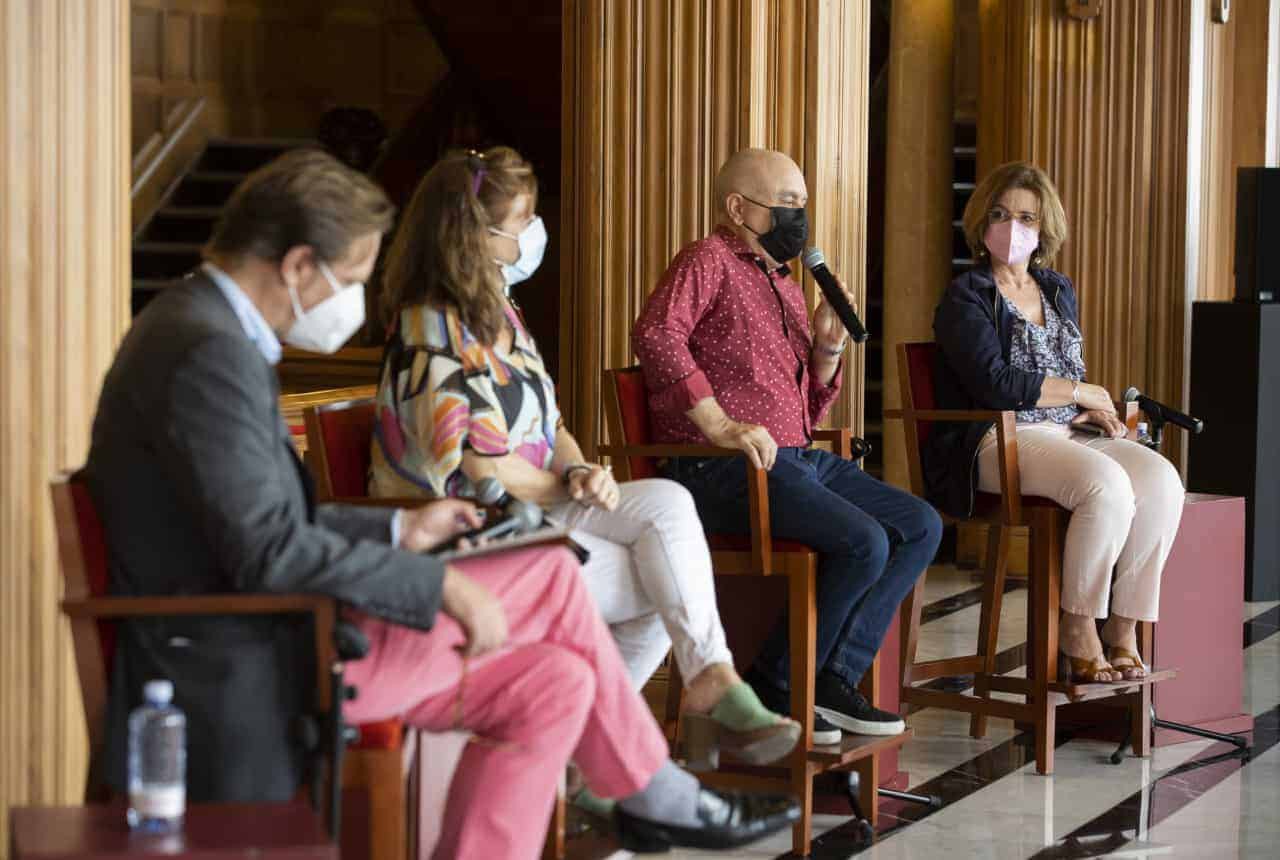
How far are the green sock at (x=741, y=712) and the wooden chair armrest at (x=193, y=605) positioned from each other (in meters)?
1.05

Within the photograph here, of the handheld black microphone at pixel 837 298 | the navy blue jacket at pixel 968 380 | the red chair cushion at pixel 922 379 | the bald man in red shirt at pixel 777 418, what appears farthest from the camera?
the red chair cushion at pixel 922 379

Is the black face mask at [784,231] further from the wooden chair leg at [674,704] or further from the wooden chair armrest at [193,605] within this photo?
the wooden chair armrest at [193,605]

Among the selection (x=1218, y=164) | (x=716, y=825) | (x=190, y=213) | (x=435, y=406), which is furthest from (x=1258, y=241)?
(x=190, y=213)

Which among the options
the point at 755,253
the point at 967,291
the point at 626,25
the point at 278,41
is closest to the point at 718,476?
the point at 755,253

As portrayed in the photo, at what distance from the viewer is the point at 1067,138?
6816 mm

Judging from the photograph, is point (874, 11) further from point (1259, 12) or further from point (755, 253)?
point (755, 253)

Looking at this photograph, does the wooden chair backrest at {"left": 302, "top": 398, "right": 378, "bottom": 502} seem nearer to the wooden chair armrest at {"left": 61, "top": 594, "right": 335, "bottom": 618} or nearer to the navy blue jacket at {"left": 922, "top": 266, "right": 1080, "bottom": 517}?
the wooden chair armrest at {"left": 61, "top": 594, "right": 335, "bottom": 618}

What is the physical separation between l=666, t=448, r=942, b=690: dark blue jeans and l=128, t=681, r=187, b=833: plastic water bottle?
1.72 meters

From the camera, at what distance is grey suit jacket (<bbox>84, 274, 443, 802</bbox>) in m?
2.21

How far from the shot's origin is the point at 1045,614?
169 inches

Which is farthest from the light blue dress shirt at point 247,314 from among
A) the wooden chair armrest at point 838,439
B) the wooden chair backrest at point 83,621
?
the wooden chair armrest at point 838,439

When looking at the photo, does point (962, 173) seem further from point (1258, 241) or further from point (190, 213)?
point (190, 213)

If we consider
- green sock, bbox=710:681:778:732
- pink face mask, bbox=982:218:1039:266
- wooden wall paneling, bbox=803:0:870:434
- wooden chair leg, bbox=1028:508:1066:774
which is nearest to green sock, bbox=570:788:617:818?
green sock, bbox=710:681:778:732

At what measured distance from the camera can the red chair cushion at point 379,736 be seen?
7.97 feet
